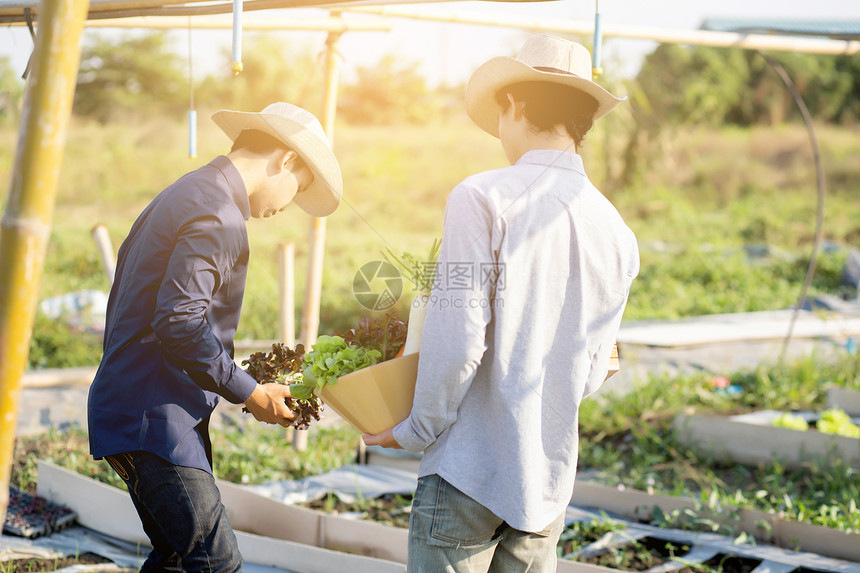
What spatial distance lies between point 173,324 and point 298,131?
1.93 ft

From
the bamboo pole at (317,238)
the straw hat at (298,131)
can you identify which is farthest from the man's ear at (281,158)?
the bamboo pole at (317,238)

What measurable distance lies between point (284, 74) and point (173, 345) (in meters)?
19.5

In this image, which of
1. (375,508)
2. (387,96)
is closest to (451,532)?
(375,508)

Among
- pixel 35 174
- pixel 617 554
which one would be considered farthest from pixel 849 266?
pixel 35 174

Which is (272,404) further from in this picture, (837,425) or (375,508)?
(837,425)

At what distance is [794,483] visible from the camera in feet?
12.0

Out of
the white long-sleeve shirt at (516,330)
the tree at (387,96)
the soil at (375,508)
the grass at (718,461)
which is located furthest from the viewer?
the tree at (387,96)

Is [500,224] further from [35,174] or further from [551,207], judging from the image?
[35,174]

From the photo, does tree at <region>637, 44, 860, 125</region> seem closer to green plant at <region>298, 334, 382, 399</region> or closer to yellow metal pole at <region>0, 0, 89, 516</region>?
green plant at <region>298, 334, 382, 399</region>

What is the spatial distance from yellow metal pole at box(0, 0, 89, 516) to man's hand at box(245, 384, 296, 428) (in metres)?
0.81

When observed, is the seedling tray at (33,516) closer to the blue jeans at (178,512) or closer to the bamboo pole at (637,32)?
the blue jeans at (178,512)

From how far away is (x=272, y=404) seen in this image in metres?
1.84

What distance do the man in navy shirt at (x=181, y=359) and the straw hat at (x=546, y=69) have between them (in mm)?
529

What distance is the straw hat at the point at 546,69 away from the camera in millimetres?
1529
